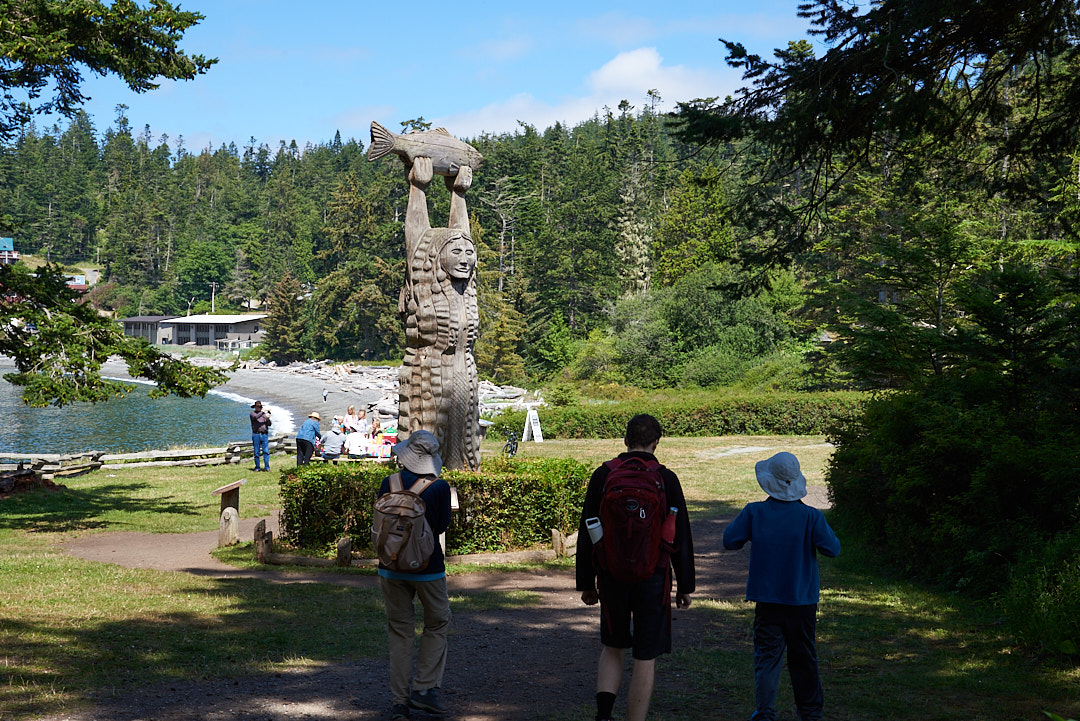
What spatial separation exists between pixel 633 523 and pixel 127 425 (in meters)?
49.0

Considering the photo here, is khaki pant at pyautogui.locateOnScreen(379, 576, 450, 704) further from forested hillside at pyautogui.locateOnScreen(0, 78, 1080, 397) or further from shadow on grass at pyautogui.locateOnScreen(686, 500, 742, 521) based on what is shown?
shadow on grass at pyautogui.locateOnScreen(686, 500, 742, 521)

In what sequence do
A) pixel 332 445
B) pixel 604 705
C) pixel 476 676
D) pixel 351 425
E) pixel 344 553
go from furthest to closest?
1. pixel 351 425
2. pixel 332 445
3. pixel 344 553
4. pixel 476 676
5. pixel 604 705

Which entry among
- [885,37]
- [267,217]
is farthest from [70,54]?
[267,217]

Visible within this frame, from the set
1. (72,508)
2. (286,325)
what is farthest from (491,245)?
(72,508)

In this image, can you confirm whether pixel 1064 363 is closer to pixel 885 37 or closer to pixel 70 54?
pixel 885 37

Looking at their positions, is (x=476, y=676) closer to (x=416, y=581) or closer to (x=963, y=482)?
(x=416, y=581)

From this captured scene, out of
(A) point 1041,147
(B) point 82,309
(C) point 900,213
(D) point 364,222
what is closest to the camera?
(A) point 1041,147

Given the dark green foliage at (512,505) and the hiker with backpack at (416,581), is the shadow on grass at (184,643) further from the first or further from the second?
the dark green foliage at (512,505)

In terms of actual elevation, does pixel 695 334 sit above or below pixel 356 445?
above

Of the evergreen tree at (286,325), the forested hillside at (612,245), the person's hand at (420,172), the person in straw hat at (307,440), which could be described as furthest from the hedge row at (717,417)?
the evergreen tree at (286,325)

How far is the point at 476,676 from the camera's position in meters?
6.43

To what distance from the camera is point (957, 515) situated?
910 cm

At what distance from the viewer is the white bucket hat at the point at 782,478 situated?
5160 mm

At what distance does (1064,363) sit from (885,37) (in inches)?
159
